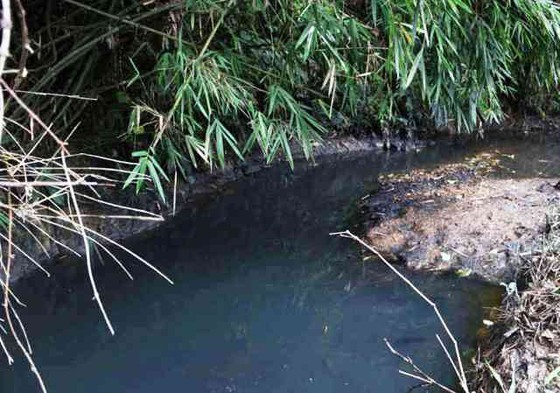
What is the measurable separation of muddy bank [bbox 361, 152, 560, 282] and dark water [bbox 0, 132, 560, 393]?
0.55 feet

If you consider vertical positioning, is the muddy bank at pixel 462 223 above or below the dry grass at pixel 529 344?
below

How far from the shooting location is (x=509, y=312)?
2.38 m

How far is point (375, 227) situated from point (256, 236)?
0.79 m

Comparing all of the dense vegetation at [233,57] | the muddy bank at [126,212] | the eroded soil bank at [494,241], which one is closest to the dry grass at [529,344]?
the eroded soil bank at [494,241]

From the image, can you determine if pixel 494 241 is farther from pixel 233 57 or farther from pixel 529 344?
pixel 233 57

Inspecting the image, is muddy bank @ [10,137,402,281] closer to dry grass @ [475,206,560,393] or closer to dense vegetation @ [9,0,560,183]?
dense vegetation @ [9,0,560,183]

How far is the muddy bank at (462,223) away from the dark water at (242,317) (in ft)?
0.55

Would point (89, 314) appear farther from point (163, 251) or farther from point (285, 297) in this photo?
point (285, 297)

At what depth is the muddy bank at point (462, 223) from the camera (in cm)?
325

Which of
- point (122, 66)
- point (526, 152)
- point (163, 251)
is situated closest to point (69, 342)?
point (163, 251)

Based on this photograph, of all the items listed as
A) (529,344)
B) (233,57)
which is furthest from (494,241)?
(233,57)

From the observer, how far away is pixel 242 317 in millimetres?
2973

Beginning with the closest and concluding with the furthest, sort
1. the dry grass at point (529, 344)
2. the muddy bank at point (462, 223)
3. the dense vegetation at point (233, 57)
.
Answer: the dry grass at point (529, 344), the dense vegetation at point (233, 57), the muddy bank at point (462, 223)

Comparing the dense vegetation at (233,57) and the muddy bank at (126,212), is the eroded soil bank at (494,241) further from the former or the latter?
the muddy bank at (126,212)
